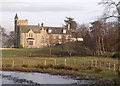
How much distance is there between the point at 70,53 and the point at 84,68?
33.7m

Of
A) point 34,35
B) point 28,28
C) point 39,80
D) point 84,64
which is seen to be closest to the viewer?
point 39,80

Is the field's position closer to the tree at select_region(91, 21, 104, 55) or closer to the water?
the water

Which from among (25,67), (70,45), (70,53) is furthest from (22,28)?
(25,67)

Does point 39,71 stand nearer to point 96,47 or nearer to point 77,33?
point 96,47

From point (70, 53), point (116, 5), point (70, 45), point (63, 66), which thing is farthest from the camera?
point (70, 45)

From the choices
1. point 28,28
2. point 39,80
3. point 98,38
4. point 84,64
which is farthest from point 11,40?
→ point 39,80

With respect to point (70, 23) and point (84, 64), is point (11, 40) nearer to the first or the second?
point (70, 23)

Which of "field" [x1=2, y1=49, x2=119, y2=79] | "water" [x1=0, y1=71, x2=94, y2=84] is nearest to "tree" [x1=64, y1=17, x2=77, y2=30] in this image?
"field" [x1=2, y1=49, x2=119, y2=79]

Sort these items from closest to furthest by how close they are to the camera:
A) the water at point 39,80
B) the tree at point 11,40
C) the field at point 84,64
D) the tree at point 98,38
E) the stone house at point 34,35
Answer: the water at point 39,80 → the field at point 84,64 → the tree at point 98,38 → the stone house at point 34,35 → the tree at point 11,40

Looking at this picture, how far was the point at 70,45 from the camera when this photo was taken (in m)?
82.1

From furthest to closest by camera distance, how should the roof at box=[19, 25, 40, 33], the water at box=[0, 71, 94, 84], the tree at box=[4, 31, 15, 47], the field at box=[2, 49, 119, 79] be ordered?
the tree at box=[4, 31, 15, 47], the roof at box=[19, 25, 40, 33], the field at box=[2, 49, 119, 79], the water at box=[0, 71, 94, 84]

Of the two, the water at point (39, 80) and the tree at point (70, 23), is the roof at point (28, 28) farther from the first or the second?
the water at point (39, 80)

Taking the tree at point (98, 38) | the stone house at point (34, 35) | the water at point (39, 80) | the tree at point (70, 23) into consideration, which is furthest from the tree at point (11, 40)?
the water at point (39, 80)

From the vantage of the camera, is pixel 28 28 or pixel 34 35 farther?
pixel 34 35
